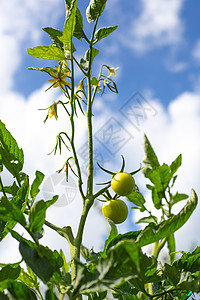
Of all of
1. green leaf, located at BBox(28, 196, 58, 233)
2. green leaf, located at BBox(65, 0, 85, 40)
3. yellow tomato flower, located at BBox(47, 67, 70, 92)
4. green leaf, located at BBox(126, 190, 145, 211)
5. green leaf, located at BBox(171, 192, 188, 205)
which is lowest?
green leaf, located at BBox(171, 192, 188, 205)

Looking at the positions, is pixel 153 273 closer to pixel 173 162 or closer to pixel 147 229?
pixel 147 229

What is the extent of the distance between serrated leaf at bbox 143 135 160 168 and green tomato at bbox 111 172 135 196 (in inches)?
10.9

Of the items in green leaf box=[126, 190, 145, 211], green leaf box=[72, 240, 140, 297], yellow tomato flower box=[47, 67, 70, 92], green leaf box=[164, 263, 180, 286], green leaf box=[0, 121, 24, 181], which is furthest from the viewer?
green leaf box=[126, 190, 145, 211]

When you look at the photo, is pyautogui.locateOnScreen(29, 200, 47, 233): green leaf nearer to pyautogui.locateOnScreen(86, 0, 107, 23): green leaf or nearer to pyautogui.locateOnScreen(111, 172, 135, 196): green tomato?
pyautogui.locateOnScreen(111, 172, 135, 196): green tomato

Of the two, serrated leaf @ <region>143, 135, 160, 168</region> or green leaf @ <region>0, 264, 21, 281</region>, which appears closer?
green leaf @ <region>0, 264, 21, 281</region>

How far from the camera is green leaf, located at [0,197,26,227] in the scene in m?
0.43

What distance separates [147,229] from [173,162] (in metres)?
0.49

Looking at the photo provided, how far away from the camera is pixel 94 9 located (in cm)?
77

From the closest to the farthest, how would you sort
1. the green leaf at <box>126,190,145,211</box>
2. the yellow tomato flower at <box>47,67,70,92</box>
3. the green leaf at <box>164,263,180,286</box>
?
1. the green leaf at <box>164,263,180,286</box>
2. the yellow tomato flower at <box>47,67,70,92</box>
3. the green leaf at <box>126,190,145,211</box>

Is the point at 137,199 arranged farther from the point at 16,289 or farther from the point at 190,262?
the point at 16,289

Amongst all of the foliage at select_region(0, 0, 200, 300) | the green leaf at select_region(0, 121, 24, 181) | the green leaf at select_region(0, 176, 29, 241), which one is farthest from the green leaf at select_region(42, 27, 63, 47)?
the green leaf at select_region(0, 176, 29, 241)

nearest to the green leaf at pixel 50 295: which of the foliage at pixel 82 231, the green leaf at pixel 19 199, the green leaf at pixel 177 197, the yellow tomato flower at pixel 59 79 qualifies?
the foliage at pixel 82 231

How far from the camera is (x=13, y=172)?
2.02ft

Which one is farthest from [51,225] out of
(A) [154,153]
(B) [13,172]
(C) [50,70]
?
(A) [154,153]
